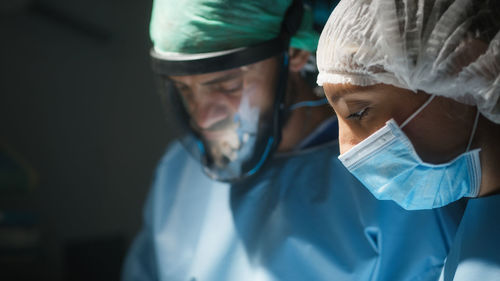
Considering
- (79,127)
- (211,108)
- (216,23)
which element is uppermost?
(216,23)

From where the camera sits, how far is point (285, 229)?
1401mm

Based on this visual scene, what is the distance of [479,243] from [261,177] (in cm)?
67

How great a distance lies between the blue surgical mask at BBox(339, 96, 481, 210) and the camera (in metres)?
0.96

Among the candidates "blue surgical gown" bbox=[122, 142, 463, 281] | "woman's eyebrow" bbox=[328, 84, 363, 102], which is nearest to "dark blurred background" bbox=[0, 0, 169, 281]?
"blue surgical gown" bbox=[122, 142, 463, 281]

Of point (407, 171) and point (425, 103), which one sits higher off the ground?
point (425, 103)

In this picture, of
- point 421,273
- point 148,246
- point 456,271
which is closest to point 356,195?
point 421,273

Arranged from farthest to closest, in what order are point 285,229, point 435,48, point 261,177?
point 261,177
point 285,229
point 435,48

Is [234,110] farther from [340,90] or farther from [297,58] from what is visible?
[340,90]

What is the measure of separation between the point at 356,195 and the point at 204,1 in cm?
60

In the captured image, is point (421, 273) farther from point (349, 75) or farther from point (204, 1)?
point (204, 1)

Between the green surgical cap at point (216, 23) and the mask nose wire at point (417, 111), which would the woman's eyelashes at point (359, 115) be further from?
the green surgical cap at point (216, 23)

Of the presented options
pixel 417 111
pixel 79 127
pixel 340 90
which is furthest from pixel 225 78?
pixel 79 127

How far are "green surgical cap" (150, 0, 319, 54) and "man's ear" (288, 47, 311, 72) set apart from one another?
4.8 inches

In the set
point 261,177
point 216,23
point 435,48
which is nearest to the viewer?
point 435,48
